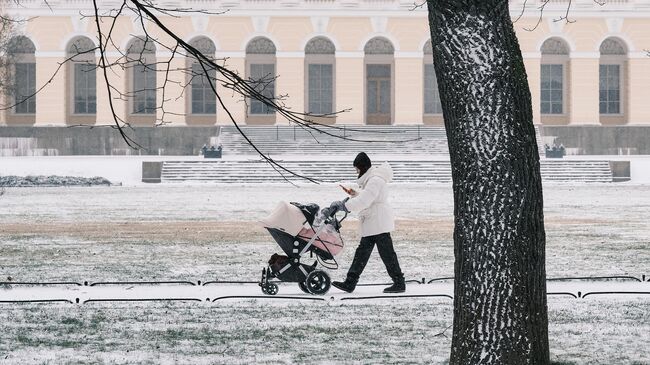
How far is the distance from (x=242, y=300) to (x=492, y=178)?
4.83 metres

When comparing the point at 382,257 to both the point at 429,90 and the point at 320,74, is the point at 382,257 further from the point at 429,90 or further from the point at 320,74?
the point at 429,90

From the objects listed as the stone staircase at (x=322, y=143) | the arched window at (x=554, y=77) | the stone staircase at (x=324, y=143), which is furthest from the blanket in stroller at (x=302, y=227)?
the arched window at (x=554, y=77)

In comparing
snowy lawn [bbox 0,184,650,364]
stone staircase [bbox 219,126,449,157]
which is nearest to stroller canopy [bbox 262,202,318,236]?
snowy lawn [bbox 0,184,650,364]

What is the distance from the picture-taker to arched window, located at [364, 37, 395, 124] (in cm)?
5712

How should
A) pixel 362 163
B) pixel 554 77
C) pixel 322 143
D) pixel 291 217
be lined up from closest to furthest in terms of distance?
pixel 291 217, pixel 362 163, pixel 322 143, pixel 554 77

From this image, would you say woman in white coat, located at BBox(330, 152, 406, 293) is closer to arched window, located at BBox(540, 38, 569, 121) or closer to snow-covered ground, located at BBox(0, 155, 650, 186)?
snow-covered ground, located at BBox(0, 155, 650, 186)

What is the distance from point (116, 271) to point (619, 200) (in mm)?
19678

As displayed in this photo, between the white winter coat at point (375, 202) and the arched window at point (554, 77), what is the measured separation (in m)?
48.1

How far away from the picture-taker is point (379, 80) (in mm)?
57938

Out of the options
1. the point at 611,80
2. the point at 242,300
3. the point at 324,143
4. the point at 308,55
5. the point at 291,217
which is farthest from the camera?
the point at 611,80

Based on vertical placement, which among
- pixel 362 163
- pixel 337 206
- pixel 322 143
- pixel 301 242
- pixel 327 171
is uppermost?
pixel 322 143

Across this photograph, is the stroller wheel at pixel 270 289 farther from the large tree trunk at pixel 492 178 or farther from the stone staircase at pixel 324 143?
the stone staircase at pixel 324 143

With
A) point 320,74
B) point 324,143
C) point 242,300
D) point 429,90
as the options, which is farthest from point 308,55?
point 242,300

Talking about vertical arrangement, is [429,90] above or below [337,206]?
above
